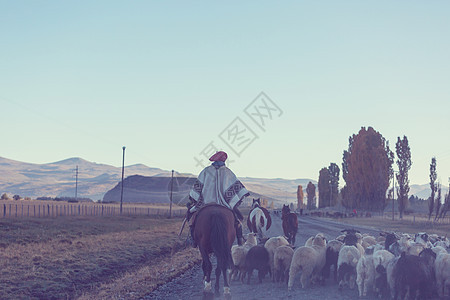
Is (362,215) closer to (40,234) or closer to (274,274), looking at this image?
(40,234)

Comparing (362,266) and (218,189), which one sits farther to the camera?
(218,189)

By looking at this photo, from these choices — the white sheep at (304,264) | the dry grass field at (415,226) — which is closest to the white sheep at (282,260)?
the white sheep at (304,264)

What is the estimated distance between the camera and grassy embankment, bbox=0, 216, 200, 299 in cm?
1232

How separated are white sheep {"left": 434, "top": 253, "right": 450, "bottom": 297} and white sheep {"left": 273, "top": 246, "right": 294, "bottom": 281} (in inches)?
134

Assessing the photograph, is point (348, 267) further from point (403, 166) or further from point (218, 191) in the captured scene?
point (403, 166)

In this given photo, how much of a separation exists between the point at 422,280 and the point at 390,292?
1.01m

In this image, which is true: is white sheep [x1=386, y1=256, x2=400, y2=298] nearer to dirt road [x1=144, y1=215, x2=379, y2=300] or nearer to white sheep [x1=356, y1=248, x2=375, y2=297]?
white sheep [x1=356, y1=248, x2=375, y2=297]

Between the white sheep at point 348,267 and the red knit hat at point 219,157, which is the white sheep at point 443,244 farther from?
the red knit hat at point 219,157

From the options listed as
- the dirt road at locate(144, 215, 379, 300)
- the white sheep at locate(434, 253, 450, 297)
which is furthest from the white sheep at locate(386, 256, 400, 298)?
the white sheep at locate(434, 253, 450, 297)

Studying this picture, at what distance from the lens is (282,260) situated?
37.7 feet

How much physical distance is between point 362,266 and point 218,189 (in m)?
3.56

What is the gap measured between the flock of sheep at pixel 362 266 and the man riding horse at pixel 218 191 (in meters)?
1.88

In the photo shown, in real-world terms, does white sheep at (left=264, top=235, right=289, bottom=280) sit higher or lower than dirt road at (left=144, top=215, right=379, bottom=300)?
higher

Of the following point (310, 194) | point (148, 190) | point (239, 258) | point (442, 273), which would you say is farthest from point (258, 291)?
point (148, 190)
